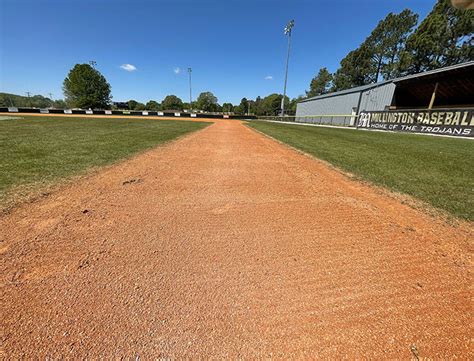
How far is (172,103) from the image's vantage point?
440 ft

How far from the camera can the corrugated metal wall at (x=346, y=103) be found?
2827 cm

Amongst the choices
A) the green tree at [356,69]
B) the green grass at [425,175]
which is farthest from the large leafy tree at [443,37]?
the green grass at [425,175]

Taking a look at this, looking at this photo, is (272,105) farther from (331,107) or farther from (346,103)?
(346,103)

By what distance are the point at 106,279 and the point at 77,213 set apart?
5.68 ft

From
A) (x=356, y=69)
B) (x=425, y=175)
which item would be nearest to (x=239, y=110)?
(x=356, y=69)

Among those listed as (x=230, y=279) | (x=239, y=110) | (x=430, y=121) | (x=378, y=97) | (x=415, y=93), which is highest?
(x=239, y=110)

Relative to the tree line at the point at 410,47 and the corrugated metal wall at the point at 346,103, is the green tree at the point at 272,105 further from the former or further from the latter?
the corrugated metal wall at the point at 346,103

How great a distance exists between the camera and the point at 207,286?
1.90 meters

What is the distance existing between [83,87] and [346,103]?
262 ft

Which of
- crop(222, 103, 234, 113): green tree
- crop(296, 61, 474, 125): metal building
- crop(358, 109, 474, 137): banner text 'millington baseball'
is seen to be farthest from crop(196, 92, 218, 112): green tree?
crop(358, 109, 474, 137): banner text 'millington baseball'

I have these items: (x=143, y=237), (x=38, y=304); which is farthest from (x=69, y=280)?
(x=143, y=237)

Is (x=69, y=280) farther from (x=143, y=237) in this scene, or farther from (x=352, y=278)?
(x=352, y=278)

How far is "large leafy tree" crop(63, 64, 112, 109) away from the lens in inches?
2650

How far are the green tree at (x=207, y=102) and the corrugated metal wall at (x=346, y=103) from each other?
8069 centimetres
